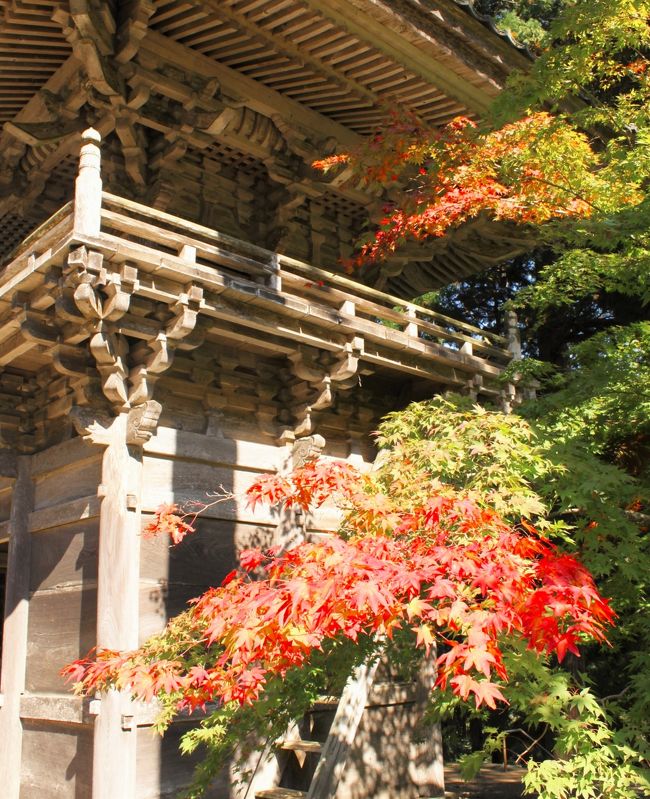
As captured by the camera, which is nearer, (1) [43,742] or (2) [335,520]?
(1) [43,742]

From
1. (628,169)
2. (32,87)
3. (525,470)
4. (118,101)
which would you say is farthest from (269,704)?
(32,87)

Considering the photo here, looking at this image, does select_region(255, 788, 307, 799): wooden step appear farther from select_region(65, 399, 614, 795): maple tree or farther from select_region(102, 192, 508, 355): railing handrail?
select_region(102, 192, 508, 355): railing handrail

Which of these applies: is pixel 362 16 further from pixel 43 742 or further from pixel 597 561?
pixel 43 742

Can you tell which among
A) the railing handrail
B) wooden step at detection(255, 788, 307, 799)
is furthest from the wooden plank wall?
the railing handrail

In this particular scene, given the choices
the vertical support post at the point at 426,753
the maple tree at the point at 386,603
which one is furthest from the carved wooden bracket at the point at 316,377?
the vertical support post at the point at 426,753

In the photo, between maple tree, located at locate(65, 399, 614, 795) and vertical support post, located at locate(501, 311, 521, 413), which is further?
vertical support post, located at locate(501, 311, 521, 413)

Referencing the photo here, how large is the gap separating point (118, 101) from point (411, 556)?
5346 millimetres

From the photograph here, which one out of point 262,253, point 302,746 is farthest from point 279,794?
point 262,253

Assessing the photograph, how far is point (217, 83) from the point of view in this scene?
8117 mm

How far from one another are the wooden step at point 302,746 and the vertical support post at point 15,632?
2583 millimetres

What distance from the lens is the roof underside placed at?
7.59 m

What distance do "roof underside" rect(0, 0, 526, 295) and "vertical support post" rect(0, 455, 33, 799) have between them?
3108mm

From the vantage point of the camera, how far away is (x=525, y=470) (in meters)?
5.95

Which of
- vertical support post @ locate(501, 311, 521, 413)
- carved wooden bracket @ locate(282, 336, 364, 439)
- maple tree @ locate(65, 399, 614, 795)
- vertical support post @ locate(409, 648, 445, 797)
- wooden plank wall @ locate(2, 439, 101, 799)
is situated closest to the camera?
maple tree @ locate(65, 399, 614, 795)
